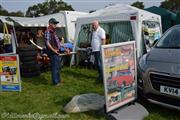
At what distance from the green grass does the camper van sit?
1781 millimetres

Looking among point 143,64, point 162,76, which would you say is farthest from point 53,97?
point 162,76

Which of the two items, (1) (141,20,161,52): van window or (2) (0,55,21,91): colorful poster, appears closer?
(2) (0,55,21,91): colorful poster

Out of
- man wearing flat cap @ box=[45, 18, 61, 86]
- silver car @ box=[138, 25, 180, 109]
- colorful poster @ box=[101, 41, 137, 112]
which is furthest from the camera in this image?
man wearing flat cap @ box=[45, 18, 61, 86]

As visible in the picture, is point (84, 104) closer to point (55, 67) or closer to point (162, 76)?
point (162, 76)

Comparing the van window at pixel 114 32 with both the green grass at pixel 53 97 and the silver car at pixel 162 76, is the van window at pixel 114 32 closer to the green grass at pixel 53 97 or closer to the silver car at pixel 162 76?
the green grass at pixel 53 97

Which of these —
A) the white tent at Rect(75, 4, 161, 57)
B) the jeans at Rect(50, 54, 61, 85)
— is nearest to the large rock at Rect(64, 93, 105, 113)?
the jeans at Rect(50, 54, 61, 85)

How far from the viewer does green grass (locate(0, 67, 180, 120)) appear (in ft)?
18.6

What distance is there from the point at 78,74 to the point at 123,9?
4120 mm

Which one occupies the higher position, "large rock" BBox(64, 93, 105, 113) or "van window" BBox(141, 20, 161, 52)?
"van window" BBox(141, 20, 161, 52)

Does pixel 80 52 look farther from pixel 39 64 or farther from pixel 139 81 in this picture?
pixel 139 81

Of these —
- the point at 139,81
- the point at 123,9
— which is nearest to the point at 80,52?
the point at 123,9

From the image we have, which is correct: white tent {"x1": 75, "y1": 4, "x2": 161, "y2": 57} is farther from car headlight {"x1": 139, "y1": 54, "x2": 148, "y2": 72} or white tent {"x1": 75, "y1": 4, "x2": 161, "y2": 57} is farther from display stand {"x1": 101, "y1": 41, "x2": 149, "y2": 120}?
display stand {"x1": 101, "y1": 41, "x2": 149, "y2": 120}

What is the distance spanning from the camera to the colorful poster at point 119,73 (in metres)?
5.14

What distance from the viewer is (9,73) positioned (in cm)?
726
